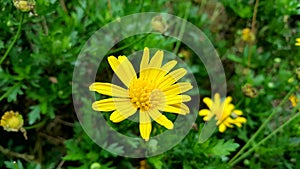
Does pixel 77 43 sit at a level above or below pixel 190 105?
above

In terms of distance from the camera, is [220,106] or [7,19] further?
[220,106]

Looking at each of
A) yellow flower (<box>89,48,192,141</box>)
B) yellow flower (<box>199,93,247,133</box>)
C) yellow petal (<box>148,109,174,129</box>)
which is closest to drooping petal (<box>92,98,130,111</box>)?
yellow flower (<box>89,48,192,141</box>)

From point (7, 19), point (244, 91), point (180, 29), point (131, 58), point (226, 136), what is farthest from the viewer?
point (180, 29)

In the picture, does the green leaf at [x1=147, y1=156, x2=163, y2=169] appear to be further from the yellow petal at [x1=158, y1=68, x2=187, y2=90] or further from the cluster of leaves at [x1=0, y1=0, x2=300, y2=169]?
the yellow petal at [x1=158, y1=68, x2=187, y2=90]

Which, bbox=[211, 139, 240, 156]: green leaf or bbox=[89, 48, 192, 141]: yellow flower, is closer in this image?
bbox=[89, 48, 192, 141]: yellow flower

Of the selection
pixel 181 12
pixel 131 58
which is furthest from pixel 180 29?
pixel 131 58

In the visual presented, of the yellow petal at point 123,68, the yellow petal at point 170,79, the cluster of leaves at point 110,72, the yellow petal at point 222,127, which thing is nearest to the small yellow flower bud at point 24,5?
the cluster of leaves at point 110,72

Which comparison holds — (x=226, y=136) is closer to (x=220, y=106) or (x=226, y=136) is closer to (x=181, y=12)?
(x=220, y=106)
